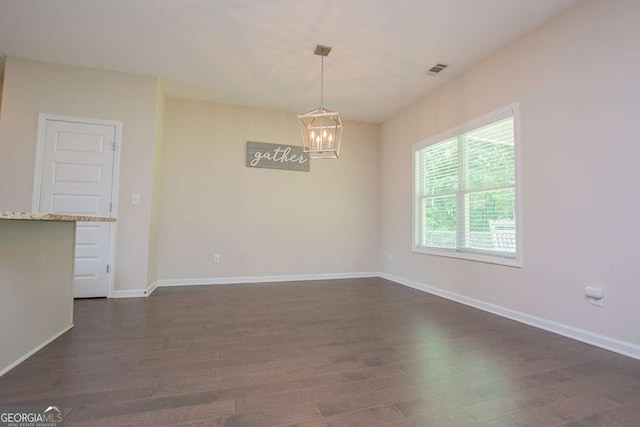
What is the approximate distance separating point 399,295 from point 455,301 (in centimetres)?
67

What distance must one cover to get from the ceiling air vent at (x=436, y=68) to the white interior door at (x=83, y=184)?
402 cm

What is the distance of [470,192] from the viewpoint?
11.6ft

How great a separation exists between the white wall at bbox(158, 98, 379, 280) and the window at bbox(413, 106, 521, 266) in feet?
A: 3.95

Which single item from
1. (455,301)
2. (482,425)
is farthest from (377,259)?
(482,425)

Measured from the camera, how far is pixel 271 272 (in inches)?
188

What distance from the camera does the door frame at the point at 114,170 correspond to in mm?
3426

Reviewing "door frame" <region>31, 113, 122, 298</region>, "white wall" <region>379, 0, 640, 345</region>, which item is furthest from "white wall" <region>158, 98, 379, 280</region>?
"white wall" <region>379, 0, 640, 345</region>

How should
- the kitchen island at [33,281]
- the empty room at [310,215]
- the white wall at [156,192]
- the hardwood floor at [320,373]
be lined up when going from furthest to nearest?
the white wall at [156,192], the kitchen island at [33,281], the empty room at [310,215], the hardwood floor at [320,373]

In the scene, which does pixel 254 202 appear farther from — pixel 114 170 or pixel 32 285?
pixel 32 285

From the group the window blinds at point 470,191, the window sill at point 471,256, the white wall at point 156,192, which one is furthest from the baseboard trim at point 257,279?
the window blinds at point 470,191

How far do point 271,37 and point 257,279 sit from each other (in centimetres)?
333

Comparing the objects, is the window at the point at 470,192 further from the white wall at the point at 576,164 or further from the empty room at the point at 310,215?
the white wall at the point at 576,164

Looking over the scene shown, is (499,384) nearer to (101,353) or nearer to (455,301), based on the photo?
(455,301)

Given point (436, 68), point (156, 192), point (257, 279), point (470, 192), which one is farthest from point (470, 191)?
point (156, 192)
